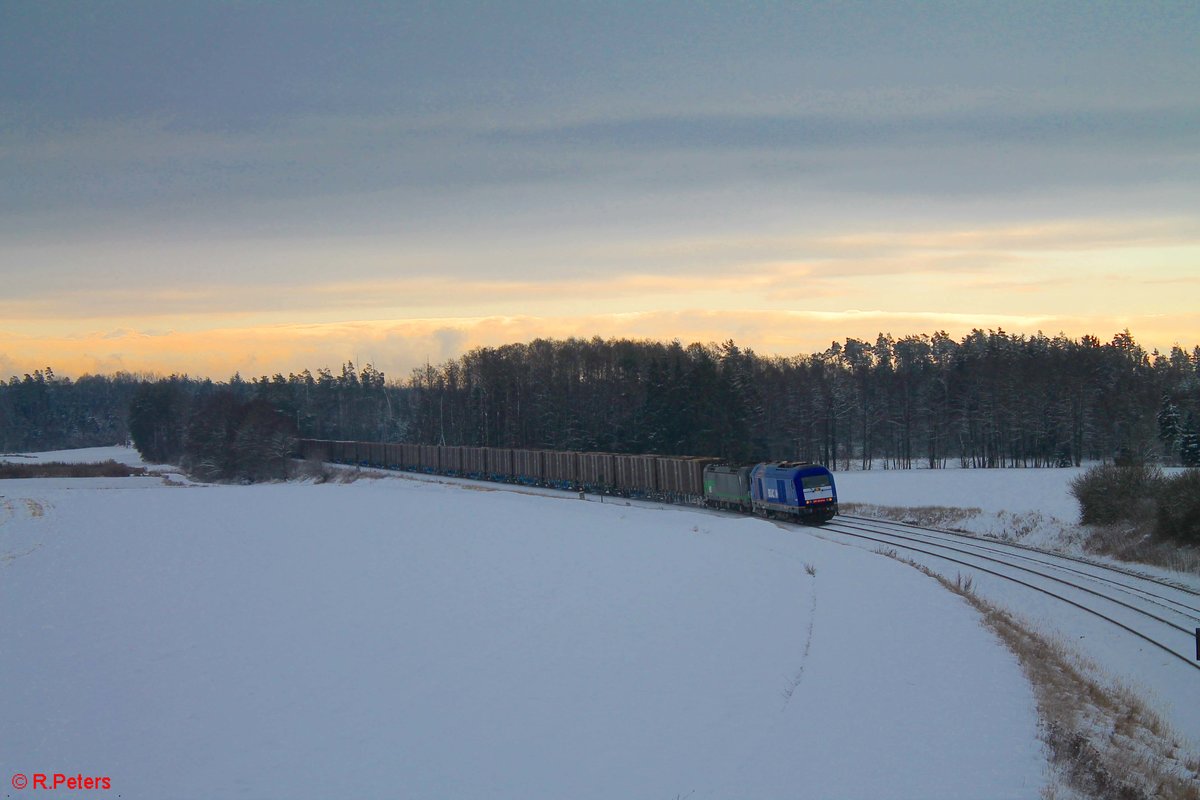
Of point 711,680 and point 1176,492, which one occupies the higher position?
point 1176,492

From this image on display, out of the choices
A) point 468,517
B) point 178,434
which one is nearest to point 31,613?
point 468,517

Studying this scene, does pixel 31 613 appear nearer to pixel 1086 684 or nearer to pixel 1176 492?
pixel 1086 684

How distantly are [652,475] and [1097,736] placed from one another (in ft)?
151

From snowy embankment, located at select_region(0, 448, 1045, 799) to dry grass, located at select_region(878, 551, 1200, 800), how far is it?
462 millimetres

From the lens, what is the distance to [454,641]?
1977 cm

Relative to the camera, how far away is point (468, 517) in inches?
1694

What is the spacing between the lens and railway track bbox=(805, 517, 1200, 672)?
20906 millimetres

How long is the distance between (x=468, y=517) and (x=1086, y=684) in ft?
103

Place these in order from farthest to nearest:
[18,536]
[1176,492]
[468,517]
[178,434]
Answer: [178,434] → [468,517] → [18,536] → [1176,492]

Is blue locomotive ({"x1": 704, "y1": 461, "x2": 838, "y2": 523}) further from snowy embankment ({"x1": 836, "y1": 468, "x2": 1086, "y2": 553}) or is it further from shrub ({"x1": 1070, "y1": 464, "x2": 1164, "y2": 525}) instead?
shrub ({"x1": 1070, "y1": 464, "x2": 1164, "y2": 525})

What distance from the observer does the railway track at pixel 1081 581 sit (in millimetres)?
20906

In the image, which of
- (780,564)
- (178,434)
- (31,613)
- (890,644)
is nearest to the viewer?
(890,644)

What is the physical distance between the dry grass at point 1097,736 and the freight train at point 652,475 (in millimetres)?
22849

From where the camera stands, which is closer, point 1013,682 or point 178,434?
point 1013,682
